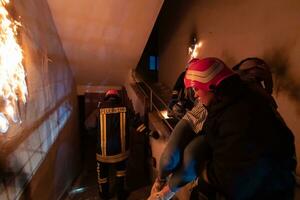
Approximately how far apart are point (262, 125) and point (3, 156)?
1386 millimetres

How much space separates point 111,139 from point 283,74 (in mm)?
A: 1980

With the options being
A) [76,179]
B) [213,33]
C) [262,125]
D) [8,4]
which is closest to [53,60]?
[8,4]

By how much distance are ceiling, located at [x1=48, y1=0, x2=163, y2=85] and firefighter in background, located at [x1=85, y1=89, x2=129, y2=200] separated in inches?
38.5

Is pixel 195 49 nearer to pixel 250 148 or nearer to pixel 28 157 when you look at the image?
pixel 28 157

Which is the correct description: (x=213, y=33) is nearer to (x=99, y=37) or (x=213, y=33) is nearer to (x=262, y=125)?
(x=99, y=37)

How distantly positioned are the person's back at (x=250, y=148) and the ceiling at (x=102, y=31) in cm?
227

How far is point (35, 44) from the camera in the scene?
6.08 feet

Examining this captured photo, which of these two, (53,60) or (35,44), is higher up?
(35,44)

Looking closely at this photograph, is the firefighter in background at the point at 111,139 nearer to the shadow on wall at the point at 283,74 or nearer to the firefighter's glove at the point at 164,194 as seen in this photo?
the firefighter's glove at the point at 164,194

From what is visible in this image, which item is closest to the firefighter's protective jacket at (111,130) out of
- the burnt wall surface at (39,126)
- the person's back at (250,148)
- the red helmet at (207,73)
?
the burnt wall surface at (39,126)

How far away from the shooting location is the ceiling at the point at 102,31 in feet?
8.49

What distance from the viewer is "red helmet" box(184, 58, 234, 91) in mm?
899

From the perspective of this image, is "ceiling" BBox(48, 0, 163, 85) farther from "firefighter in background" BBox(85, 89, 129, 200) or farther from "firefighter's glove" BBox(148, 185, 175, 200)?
"firefighter's glove" BBox(148, 185, 175, 200)

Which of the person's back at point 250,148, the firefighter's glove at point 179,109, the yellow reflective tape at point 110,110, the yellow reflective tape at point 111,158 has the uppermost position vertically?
the person's back at point 250,148
